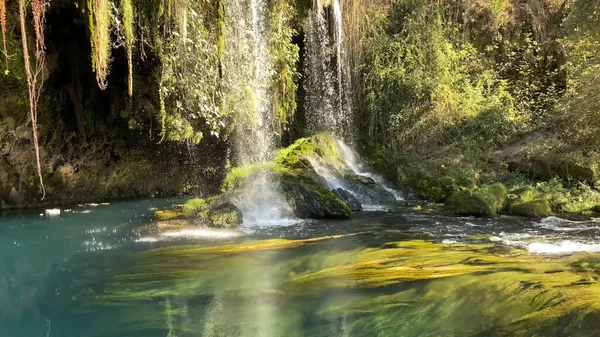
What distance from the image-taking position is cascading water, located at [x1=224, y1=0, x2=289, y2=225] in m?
11.4

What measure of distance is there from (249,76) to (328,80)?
11.5ft

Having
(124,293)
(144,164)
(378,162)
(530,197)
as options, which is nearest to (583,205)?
(530,197)

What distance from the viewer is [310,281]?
470 cm

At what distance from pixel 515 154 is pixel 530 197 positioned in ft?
8.07

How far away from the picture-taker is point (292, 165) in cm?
1015

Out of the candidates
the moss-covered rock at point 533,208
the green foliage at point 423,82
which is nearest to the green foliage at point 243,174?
the moss-covered rock at point 533,208

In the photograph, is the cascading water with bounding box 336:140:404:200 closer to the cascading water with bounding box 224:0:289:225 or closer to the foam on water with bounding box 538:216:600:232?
the cascading water with bounding box 224:0:289:225

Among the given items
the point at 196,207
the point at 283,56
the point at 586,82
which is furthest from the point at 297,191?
the point at 586,82

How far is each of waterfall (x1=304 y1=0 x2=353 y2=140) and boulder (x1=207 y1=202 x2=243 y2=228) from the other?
6.71m

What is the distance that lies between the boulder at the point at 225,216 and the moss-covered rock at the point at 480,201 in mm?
4146

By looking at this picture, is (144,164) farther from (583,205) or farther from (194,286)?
(583,205)

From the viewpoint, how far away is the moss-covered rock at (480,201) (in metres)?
8.45

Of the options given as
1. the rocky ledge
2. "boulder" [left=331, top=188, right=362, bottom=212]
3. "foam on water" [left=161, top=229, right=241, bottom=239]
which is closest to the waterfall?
the rocky ledge

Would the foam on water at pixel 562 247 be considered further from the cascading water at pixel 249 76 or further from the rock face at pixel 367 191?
the cascading water at pixel 249 76
